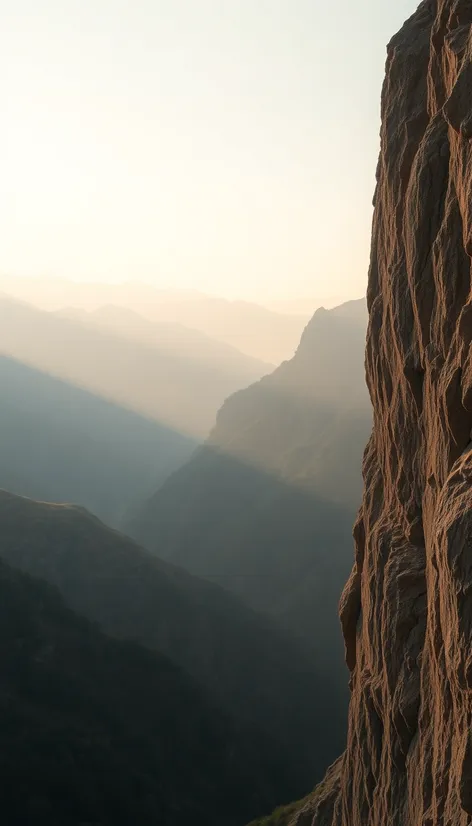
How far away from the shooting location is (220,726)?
272ft

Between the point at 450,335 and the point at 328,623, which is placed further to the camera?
the point at 328,623

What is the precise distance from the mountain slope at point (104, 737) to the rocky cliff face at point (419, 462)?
4396 cm

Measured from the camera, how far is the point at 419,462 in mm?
18531

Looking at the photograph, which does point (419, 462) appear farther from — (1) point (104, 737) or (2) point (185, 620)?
(2) point (185, 620)

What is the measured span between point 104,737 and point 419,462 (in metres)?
61.8

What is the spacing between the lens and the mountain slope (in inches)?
2427

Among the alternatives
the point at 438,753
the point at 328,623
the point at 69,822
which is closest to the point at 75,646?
the point at 69,822

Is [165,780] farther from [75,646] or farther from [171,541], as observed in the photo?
[171,541]

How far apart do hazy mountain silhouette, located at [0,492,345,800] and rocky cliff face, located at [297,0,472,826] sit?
77.0 metres

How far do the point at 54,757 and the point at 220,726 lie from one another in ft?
81.0

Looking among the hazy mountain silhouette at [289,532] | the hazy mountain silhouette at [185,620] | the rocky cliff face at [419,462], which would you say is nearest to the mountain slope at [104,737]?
the hazy mountain silhouette at [185,620]

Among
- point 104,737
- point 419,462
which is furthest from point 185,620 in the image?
point 419,462

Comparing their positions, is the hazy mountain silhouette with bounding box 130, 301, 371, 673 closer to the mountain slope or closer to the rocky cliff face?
the mountain slope

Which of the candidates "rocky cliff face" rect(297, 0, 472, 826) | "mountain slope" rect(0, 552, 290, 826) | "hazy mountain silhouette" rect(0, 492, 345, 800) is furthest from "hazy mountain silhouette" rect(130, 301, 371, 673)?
"rocky cliff face" rect(297, 0, 472, 826)
